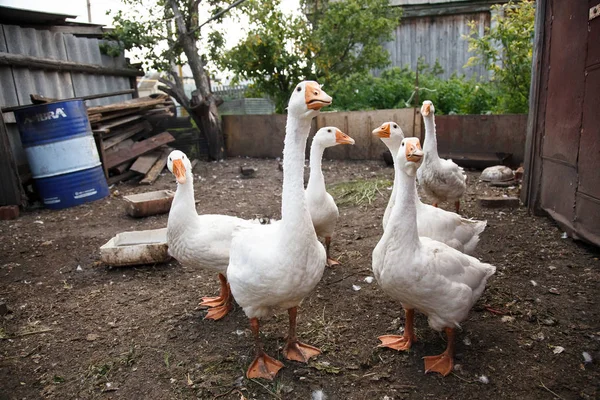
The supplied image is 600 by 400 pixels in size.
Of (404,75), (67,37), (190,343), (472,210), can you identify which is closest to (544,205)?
(472,210)

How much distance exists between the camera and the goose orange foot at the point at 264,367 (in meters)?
2.65

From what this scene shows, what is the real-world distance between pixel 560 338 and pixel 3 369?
4074mm

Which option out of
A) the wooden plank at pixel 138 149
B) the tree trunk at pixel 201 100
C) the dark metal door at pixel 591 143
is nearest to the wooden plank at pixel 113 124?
the wooden plank at pixel 138 149

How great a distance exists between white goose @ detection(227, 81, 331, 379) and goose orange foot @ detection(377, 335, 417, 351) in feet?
2.58

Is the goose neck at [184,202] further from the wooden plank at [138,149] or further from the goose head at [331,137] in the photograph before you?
the wooden plank at [138,149]

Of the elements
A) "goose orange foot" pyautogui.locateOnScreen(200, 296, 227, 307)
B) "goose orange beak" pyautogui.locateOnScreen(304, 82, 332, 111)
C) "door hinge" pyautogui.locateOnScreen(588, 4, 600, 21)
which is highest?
"door hinge" pyautogui.locateOnScreen(588, 4, 600, 21)

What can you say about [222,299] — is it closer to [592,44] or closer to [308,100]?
[308,100]

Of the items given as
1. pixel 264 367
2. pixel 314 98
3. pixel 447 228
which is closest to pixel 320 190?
pixel 447 228

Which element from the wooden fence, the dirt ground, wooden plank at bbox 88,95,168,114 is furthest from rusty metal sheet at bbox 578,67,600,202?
wooden plank at bbox 88,95,168,114

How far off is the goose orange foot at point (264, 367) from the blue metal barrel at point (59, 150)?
18.1 feet

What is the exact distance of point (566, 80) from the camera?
454 centimetres

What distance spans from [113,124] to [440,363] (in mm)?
7908

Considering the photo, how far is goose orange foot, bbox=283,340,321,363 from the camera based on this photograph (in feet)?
9.22

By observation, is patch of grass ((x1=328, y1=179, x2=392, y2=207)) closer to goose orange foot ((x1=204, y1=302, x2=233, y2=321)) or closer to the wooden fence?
the wooden fence
